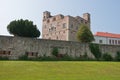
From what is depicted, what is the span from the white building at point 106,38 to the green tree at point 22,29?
25255 millimetres

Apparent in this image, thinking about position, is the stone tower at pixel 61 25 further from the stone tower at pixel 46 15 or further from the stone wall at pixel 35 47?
the stone wall at pixel 35 47

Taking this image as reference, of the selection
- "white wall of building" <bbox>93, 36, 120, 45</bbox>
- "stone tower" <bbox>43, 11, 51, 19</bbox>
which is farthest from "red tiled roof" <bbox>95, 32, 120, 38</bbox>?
"stone tower" <bbox>43, 11, 51, 19</bbox>

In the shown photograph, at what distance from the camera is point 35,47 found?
140ft

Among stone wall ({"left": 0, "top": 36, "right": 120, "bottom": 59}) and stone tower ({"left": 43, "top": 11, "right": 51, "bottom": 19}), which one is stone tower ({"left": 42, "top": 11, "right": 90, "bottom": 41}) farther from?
stone wall ({"left": 0, "top": 36, "right": 120, "bottom": 59})

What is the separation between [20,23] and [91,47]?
26.0 m

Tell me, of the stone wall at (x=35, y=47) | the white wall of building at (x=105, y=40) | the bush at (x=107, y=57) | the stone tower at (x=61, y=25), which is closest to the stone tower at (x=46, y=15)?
the stone tower at (x=61, y=25)

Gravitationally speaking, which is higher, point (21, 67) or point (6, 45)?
point (6, 45)

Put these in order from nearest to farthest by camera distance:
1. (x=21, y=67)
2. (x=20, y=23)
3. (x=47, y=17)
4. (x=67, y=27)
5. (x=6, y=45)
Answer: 1. (x=21, y=67)
2. (x=6, y=45)
3. (x=20, y=23)
4. (x=67, y=27)
5. (x=47, y=17)

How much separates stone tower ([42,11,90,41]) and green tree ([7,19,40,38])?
1765 centimetres

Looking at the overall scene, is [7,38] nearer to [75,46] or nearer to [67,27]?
[75,46]

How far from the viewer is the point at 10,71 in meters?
24.0

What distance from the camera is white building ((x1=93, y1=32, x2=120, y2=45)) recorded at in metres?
85.1

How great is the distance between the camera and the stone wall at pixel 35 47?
132 ft

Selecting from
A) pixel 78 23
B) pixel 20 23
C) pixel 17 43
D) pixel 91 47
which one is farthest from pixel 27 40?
pixel 78 23
